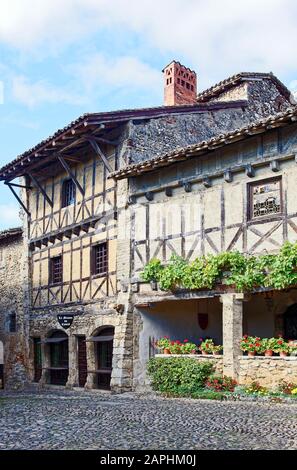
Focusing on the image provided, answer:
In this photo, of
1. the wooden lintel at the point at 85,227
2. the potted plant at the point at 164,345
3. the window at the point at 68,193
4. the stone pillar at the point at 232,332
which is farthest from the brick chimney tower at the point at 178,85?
the stone pillar at the point at 232,332

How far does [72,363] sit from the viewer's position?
18.9m

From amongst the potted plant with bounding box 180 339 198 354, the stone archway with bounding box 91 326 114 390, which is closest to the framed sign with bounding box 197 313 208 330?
the stone archway with bounding box 91 326 114 390

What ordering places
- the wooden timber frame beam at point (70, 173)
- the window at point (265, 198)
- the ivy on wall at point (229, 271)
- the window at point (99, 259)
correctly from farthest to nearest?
the wooden timber frame beam at point (70, 173), the window at point (99, 259), the window at point (265, 198), the ivy on wall at point (229, 271)

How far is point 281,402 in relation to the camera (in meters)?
12.0

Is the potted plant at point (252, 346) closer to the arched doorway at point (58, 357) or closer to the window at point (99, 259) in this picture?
the window at point (99, 259)

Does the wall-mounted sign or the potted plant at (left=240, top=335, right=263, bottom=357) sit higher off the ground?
the wall-mounted sign

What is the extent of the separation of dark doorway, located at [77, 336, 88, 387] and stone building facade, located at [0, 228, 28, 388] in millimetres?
3613

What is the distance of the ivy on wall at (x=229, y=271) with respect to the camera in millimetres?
12836

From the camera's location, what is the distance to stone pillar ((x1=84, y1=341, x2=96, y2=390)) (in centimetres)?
1788

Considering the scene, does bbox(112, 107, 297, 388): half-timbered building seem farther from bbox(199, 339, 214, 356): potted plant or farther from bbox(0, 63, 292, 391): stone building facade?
bbox(199, 339, 214, 356): potted plant

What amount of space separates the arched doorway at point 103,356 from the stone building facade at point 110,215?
0.03 meters

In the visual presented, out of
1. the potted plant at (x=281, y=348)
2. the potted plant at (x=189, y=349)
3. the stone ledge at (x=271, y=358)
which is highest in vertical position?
the potted plant at (x=281, y=348)
